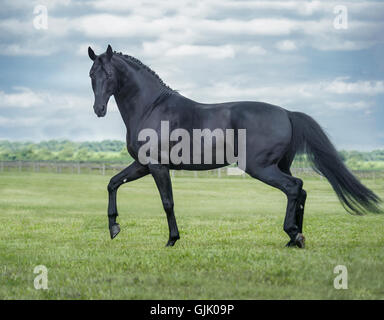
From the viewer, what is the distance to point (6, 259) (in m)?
7.05

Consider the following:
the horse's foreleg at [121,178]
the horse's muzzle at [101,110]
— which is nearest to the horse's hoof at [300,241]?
the horse's foreleg at [121,178]

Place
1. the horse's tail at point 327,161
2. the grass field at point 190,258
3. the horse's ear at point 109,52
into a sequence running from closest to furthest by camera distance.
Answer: the grass field at point 190,258
the horse's ear at point 109,52
the horse's tail at point 327,161

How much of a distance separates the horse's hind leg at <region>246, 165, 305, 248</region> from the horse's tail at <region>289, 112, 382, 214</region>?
0.66 metres

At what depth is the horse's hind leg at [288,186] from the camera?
6.89 metres

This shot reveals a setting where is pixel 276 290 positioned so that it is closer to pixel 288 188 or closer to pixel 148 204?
pixel 288 188

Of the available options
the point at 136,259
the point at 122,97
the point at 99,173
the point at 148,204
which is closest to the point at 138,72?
the point at 122,97

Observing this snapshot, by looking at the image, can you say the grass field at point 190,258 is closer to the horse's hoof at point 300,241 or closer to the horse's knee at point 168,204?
the horse's hoof at point 300,241

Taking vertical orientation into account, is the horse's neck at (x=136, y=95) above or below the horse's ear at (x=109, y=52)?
below

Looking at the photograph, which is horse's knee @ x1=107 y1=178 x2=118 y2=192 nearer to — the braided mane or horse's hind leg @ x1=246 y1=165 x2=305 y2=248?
the braided mane

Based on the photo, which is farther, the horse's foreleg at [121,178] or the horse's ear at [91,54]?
the horse's foreleg at [121,178]

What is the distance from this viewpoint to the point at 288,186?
6.89m

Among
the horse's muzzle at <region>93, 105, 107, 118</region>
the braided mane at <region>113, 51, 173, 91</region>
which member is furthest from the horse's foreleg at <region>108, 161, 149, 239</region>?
the braided mane at <region>113, 51, 173, 91</region>

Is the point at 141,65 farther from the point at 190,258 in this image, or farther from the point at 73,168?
the point at 73,168

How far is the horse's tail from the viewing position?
744cm
